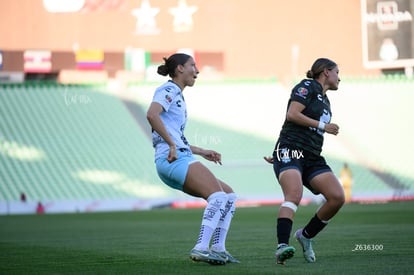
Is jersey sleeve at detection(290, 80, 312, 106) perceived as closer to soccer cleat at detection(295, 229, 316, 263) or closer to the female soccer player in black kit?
the female soccer player in black kit

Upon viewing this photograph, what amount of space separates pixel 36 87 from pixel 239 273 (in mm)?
31066

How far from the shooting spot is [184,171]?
815cm

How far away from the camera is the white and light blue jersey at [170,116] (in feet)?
27.2

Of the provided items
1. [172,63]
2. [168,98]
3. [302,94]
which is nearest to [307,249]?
[302,94]

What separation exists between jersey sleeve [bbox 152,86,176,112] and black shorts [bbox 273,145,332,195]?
1191 millimetres

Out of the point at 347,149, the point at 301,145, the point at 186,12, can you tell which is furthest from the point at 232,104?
the point at 301,145

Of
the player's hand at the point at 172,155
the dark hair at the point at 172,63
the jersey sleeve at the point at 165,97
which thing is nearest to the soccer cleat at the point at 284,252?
the player's hand at the point at 172,155

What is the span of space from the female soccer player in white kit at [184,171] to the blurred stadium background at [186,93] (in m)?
23.9

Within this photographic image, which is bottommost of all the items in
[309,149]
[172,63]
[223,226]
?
[223,226]

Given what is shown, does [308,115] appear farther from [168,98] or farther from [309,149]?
[168,98]

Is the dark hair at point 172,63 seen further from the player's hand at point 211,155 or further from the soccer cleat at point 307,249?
the soccer cleat at point 307,249

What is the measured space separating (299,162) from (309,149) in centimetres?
18

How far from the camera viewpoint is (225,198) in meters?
8.34

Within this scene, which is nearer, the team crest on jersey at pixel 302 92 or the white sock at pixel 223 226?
the white sock at pixel 223 226
